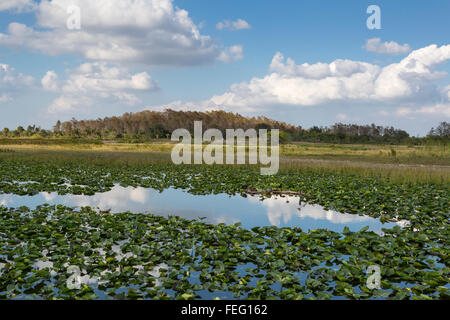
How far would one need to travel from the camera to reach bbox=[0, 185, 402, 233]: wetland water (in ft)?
29.8

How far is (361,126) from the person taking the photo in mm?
98375

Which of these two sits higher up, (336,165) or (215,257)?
(336,165)

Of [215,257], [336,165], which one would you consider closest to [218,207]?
[215,257]

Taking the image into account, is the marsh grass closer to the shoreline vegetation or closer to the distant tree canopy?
the shoreline vegetation

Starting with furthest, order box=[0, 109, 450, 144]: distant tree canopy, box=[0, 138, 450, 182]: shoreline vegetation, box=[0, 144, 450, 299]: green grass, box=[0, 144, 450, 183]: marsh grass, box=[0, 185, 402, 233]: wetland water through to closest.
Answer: box=[0, 109, 450, 144]: distant tree canopy, box=[0, 138, 450, 182]: shoreline vegetation, box=[0, 144, 450, 183]: marsh grass, box=[0, 185, 402, 233]: wetland water, box=[0, 144, 450, 299]: green grass

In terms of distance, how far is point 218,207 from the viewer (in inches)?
433

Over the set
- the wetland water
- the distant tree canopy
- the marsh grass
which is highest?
the distant tree canopy

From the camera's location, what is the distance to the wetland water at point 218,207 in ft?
29.8

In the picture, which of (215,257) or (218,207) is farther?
(218,207)

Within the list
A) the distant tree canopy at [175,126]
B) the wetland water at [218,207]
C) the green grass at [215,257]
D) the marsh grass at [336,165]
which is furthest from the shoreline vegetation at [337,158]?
the distant tree canopy at [175,126]

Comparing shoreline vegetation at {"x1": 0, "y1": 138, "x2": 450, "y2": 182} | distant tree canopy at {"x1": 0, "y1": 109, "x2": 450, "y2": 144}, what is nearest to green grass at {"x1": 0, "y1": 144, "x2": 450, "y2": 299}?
shoreline vegetation at {"x1": 0, "y1": 138, "x2": 450, "y2": 182}

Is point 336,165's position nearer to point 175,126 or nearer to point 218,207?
point 218,207
